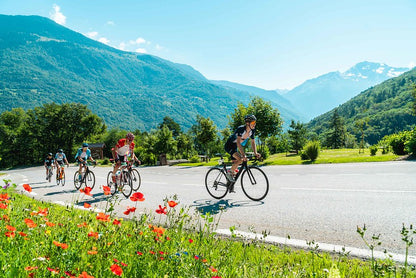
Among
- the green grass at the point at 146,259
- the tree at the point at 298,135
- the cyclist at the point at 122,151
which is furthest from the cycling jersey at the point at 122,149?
the tree at the point at 298,135

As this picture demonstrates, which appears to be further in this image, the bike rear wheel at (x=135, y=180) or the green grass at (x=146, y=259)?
the bike rear wheel at (x=135, y=180)

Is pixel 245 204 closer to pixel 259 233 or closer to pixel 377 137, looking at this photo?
pixel 259 233

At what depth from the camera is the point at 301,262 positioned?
2707mm

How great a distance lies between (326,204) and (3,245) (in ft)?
18.0

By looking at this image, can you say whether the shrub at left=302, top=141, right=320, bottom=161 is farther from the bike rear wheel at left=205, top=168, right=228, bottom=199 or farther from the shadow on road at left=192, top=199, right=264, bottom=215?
the shadow on road at left=192, top=199, right=264, bottom=215

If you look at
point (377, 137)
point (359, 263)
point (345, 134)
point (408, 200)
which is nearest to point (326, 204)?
point (408, 200)

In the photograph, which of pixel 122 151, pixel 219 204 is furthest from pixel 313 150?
pixel 219 204

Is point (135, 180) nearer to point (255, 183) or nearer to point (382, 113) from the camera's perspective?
point (255, 183)

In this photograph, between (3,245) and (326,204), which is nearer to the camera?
(3,245)

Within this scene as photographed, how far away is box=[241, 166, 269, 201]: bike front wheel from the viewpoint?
6.62 m

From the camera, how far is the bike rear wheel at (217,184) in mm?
7254

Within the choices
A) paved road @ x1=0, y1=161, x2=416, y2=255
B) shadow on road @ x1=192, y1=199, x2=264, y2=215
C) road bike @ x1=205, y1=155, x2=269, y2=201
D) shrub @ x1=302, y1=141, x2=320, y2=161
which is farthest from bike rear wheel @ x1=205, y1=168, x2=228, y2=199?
shrub @ x1=302, y1=141, x2=320, y2=161

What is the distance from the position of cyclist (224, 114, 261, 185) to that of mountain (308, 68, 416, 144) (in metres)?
95.9

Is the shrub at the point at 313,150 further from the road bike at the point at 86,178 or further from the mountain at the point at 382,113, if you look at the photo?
the mountain at the point at 382,113
